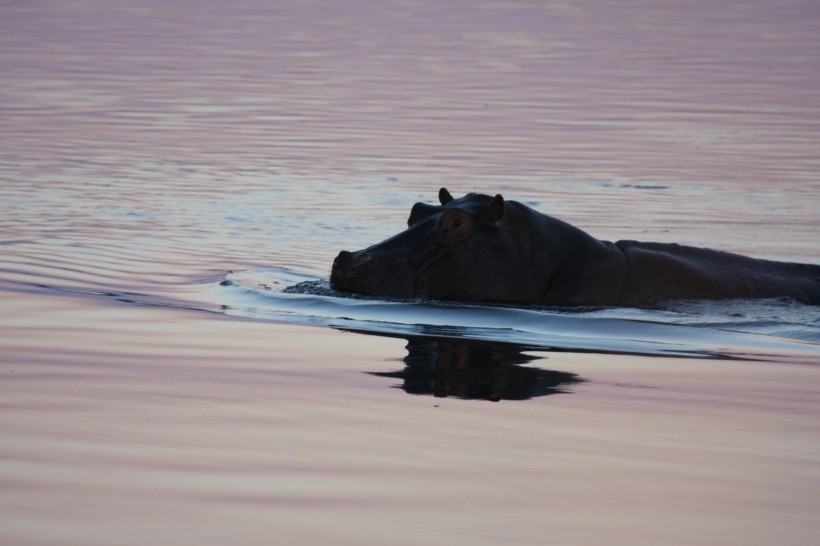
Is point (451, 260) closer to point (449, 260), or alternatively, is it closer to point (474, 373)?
point (449, 260)

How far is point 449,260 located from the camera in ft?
35.0

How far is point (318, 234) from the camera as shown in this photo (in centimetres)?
1563

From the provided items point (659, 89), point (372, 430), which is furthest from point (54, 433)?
point (659, 89)

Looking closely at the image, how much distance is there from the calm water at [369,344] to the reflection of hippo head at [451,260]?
0.69 ft

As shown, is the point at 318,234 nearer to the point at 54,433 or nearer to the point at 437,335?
the point at 437,335

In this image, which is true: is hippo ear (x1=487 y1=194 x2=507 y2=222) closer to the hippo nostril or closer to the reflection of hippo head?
the reflection of hippo head

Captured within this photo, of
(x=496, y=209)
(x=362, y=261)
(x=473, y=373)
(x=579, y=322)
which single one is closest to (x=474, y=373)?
(x=473, y=373)

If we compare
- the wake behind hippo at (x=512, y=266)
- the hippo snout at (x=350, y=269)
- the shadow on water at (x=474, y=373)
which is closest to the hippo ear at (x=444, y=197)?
the wake behind hippo at (x=512, y=266)

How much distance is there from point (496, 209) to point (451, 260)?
1.43 ft

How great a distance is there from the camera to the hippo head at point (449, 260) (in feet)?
34.7

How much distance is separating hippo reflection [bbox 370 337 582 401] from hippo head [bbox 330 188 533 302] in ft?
3.33

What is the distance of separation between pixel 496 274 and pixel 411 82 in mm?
25407

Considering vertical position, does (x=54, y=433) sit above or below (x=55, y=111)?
below

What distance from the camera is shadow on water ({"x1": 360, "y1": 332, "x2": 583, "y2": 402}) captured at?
26.3 feet
